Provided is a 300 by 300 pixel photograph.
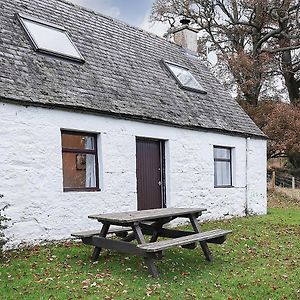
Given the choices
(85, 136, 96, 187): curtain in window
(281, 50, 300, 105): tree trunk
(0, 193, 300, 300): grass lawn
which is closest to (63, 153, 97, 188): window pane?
(85, 136, 96, 187): curtain in window

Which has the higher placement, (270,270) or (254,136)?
(254,136)

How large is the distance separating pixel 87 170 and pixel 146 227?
2.52 m

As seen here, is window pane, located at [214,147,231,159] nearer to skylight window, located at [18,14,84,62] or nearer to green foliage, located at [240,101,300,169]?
skylight window, located at [18,14,84,62]

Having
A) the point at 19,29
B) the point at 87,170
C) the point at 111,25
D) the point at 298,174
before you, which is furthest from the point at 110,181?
the point at 298,174

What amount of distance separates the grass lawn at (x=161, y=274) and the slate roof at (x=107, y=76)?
3364 millimetres

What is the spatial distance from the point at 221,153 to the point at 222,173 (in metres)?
0.69

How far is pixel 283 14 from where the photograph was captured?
2580 cm

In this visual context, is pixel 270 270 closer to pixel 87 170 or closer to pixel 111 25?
pixel 87 170

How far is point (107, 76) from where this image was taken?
36.0ft

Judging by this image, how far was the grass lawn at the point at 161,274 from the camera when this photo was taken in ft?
18.1

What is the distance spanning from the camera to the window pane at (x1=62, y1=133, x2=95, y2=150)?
9287 mm

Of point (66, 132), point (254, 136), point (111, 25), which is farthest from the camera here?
point (254, 136)

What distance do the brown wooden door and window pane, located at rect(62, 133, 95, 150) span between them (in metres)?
1.56

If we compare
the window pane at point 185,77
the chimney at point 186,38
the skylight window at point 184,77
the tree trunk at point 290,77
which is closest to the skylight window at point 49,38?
the skylight window at point 184,77
